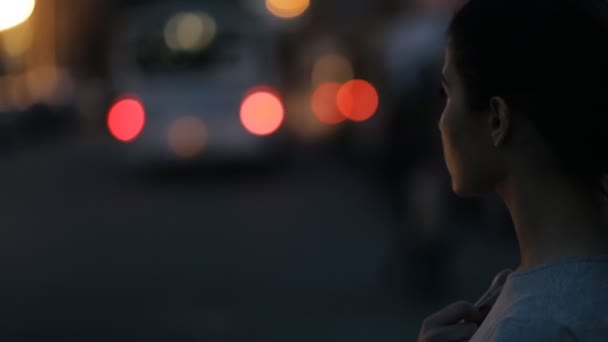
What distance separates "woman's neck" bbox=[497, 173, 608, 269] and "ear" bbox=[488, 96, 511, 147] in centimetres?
6

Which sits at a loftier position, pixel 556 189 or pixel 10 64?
pixel 10 64

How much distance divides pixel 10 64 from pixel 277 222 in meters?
28.2

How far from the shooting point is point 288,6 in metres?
38.0

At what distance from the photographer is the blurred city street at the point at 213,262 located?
8.39 m

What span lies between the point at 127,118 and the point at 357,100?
4.03m

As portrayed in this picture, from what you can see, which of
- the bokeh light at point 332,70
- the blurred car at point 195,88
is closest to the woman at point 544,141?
the blurred car at point 195,88

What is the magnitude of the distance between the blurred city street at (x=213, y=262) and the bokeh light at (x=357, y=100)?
1.64 m

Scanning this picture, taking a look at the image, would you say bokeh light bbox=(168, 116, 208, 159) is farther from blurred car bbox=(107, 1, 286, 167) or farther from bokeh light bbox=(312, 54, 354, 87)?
bokeh light bbox=(312, 54, 354, 87)

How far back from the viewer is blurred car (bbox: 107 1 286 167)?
1712cm

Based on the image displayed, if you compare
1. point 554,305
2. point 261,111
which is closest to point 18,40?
point 261,111

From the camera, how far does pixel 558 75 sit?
170cm

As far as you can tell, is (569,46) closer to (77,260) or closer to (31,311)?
(31,311)

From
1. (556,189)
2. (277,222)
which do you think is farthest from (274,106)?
(556,189)

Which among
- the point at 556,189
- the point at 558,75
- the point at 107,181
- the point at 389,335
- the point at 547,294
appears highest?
the point at 107,181
